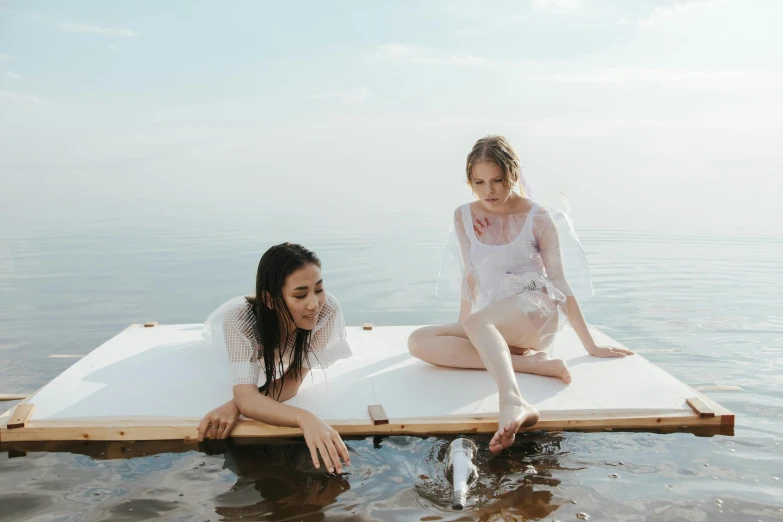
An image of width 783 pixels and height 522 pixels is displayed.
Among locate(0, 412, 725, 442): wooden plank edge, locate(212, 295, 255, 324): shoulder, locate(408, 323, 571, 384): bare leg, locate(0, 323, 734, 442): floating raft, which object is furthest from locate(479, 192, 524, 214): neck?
locate(212, 295, 255, 324): shoulder

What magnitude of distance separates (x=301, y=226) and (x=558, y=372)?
14.3 m

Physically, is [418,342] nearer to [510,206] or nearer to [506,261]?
[506,261]

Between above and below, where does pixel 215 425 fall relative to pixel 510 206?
below

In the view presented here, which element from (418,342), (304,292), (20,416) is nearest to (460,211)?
(418,342)

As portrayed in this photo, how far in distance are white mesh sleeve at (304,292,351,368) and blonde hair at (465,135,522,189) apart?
0.96 meters

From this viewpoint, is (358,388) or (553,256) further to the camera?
(553,256)

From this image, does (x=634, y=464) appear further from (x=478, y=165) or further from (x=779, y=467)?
(x=478, y=165)

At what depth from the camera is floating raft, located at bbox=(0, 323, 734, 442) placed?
2865mm

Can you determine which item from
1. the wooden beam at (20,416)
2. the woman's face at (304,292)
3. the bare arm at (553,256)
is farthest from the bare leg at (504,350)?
the wooden beam at (20,416)

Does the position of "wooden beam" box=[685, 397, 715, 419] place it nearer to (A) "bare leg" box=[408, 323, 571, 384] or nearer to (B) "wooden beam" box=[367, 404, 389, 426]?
(A) "bare leg" box=[408, 323, 571, 384]

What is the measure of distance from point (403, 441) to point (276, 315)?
0.76m

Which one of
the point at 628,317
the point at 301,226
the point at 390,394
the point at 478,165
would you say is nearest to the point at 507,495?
the point at 390,394

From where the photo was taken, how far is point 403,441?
2840 mm

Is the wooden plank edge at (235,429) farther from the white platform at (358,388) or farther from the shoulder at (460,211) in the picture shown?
the shoulder at (460,211)
